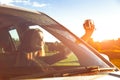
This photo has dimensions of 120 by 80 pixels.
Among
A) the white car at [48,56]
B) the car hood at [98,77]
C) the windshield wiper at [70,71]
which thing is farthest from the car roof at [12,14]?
the car hood at [98,77]

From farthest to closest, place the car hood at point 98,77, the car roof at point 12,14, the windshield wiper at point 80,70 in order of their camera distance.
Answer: the car roof at point 12,14 → the windshield wiper at point 80,70 → the car hood at point 98,77

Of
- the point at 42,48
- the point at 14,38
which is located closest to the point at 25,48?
the point at 42,48

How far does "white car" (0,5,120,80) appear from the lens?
3416mm

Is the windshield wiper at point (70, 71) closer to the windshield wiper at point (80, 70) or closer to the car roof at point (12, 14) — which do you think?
the windshield wiper at point (80, 70)

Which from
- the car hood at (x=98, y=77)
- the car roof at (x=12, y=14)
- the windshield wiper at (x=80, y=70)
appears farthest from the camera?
the car roof at (x=12, y=14)

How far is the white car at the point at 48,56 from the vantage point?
134 inches

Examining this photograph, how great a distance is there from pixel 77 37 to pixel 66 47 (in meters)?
0.19

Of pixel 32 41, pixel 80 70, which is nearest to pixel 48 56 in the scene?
pixel 32 41

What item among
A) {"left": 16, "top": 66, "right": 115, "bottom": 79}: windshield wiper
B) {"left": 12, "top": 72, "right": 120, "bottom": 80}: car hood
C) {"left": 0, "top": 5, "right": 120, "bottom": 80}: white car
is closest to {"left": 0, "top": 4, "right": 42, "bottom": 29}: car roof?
{"left": 0, "top": 5, "right": 120, "bottom": 80}: white car

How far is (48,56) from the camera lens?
4.25 metres

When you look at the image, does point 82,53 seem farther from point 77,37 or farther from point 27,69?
point 27,69

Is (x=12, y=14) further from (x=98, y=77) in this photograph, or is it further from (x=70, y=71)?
(x=98, y=77)

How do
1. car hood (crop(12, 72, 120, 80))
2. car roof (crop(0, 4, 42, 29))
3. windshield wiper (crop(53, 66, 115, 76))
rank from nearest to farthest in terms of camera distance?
car hood (crop(12, 72, 120, 80))
windshield wiper (crop(53, 66, 115, 76))
car roof (crop(0, 4, 42, 29))

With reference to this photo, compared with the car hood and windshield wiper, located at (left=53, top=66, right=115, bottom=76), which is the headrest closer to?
windshield wiper, located at (left=53, top=66, right=115, bottom=76)
